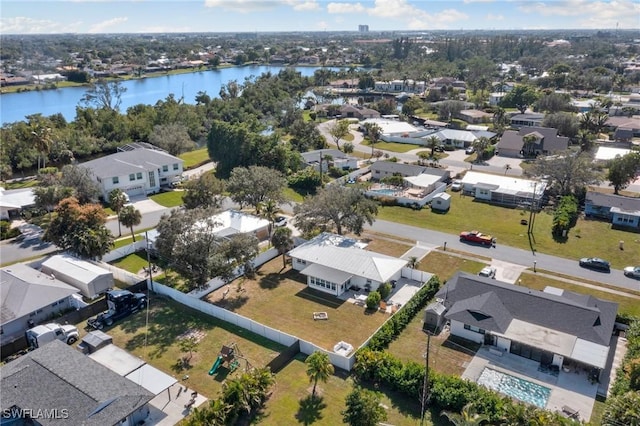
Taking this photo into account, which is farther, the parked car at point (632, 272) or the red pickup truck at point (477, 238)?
the red pickup truck at point (477, 238)

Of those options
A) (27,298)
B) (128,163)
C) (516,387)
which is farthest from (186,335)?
(128,163)

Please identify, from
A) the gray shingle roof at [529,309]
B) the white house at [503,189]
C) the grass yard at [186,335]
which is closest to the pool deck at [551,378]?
the gray shingle roof at [529,309]

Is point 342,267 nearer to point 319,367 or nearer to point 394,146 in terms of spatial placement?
point 319,367

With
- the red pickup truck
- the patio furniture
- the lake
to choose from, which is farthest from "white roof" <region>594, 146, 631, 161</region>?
the lake

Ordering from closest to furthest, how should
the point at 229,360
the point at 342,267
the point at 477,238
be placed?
the point at 229,360 → the point at 342,267 → the point at 477,238

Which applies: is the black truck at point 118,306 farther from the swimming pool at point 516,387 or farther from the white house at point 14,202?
the swimming pool at point 516,387

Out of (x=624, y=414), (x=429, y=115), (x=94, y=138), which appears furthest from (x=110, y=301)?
(x=429, y=115)

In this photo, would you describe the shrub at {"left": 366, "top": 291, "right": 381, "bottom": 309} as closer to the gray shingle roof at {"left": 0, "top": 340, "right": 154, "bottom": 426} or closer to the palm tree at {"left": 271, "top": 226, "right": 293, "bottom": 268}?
the palm tree at {"left": 271, "top": 226, "right": 293, "bottom": 268}
